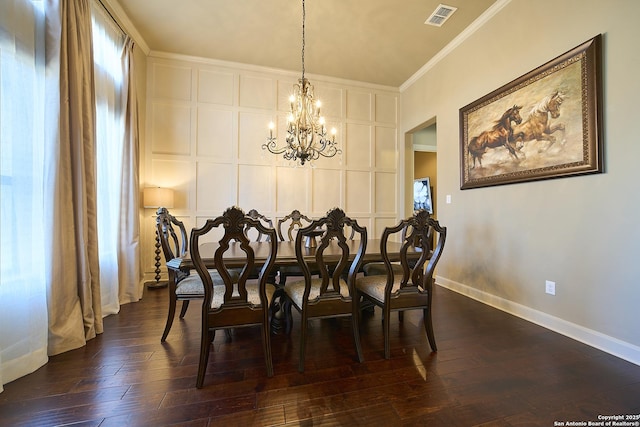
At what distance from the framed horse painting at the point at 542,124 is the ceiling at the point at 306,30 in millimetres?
1112

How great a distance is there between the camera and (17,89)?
1.65 metres

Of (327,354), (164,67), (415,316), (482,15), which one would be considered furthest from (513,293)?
(164,67)

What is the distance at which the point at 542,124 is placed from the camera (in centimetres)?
238

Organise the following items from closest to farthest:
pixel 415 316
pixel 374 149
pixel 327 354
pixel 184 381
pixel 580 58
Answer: pixel 184 381
pixel 327 354
pixel 580 58
pixel 415 316
pixel 374 149

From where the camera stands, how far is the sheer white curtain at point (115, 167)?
8.52 feet

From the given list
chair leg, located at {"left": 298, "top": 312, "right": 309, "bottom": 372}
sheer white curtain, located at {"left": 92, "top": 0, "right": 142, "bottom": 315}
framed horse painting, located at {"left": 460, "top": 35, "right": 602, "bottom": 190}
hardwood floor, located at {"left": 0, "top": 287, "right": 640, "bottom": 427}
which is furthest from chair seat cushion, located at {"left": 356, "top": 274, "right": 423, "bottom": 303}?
sheer white curtain, located at {"left": 92, "top": 0, "right": 142, "bottom": 315}

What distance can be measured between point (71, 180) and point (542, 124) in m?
4.08

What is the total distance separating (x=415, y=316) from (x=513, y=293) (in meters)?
1.06

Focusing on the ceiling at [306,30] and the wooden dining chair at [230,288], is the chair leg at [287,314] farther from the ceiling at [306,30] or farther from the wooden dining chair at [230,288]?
the ceiling at [306,30]

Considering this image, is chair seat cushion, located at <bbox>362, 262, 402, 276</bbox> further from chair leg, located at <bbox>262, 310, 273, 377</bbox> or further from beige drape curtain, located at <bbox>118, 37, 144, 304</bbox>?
beige drape curtain, located at <bbox>118, 37, 144, 304</bbox>

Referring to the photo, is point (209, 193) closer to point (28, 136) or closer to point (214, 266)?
point (28, 136)

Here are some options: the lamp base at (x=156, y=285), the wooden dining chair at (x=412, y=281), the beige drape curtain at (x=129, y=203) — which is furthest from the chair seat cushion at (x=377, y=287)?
the lamp base at (x=156, y=285)

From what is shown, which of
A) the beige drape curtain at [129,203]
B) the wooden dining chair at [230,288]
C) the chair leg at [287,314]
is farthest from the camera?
the beige drape curtain at [129,203]

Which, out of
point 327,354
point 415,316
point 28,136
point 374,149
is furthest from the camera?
point 374,149
